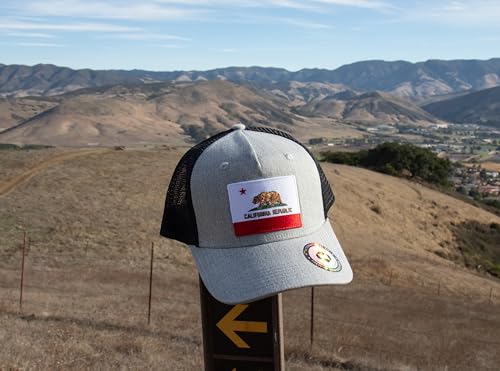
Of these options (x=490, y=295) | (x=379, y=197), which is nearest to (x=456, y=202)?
(x=379, y=197)

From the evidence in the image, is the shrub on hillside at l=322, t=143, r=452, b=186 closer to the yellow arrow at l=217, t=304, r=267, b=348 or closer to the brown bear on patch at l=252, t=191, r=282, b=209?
the yellow arrow at l=217, t=304, r=267, b=348

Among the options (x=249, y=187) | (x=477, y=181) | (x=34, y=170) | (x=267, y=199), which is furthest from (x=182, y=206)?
(x=477, y=181)

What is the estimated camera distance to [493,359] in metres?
12.8

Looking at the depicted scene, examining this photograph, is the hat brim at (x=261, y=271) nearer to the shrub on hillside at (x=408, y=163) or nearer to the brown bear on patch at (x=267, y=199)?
the brown bear on patch at (x=267, y=199)

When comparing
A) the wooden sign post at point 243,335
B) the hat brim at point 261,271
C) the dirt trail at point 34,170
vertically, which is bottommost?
the dirt trail at point 34,170

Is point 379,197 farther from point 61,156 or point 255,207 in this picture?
point 255,207

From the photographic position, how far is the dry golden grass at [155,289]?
10.9 meters

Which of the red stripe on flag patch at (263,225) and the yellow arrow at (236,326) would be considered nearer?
the red stripe on flag patch at (263,225)

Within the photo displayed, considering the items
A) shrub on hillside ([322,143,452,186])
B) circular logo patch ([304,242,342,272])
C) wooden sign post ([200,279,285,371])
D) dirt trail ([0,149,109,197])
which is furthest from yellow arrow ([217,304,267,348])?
shrub on hillside ([322,143,452,186])

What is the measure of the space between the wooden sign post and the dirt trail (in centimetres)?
3134

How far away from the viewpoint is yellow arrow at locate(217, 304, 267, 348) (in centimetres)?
448

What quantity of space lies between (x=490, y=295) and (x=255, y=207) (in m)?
23.6

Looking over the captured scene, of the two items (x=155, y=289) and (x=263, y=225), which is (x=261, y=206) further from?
(x=155, y=289)

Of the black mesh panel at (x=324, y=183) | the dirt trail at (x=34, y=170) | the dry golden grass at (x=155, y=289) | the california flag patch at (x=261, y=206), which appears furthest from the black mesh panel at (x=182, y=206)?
the dirt trail at (x=34, y=170)
